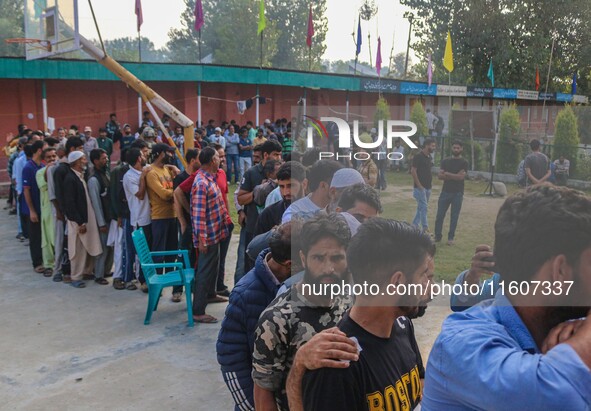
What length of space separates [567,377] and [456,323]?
23cm

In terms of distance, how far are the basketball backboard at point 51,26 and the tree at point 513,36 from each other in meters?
20.4

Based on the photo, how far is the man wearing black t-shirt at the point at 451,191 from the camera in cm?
224

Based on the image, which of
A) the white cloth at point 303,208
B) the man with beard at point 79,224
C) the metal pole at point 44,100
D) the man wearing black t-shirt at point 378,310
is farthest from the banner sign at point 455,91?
the man wearing black t-shirt at point 378,310

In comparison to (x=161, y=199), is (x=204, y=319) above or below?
below

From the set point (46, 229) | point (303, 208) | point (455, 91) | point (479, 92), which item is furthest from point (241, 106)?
point (303, 208)

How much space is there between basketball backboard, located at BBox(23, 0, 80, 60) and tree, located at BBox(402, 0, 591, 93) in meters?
20.4

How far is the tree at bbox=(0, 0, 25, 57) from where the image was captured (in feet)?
127

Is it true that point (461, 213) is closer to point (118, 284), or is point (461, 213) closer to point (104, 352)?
point (104, 352)

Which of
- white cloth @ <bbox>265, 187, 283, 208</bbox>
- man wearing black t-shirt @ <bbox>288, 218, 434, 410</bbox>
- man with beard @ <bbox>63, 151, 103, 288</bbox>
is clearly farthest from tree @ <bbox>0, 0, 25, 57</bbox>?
man wearing black t-shirt @ <bbox>288, 218, 434, 410</bbox>

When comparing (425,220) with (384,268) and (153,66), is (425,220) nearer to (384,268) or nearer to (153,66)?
(384,268)

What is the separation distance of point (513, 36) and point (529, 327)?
28417mm

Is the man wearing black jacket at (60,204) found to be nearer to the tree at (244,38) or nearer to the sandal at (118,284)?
the sandal at (118,284)

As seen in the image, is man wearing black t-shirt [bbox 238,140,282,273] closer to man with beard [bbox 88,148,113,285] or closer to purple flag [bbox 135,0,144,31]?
man with beard [bbox 88,148,113,285]

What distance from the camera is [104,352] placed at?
463cm
